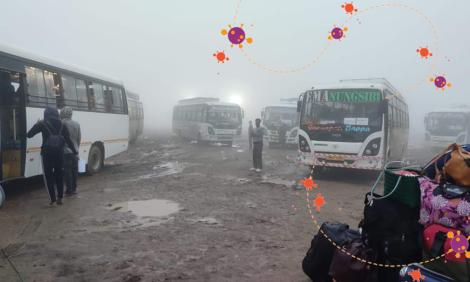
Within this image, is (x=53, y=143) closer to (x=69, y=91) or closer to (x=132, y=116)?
(x=69, y=91)

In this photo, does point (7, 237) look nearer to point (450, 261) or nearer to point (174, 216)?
point (174, 216)

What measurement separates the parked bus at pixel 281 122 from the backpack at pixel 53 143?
16580 millimetres

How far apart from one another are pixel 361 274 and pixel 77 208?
564 centimetres

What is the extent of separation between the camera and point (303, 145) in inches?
467

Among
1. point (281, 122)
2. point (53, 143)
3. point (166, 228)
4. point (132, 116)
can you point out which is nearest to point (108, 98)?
point (53, 143)

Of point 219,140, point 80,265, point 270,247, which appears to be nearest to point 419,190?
point 270,247

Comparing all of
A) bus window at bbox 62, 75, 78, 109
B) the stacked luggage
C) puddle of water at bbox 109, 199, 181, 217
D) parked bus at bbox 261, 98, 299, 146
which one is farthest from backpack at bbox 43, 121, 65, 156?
parked bus at bbox 261, 98, 299, 146

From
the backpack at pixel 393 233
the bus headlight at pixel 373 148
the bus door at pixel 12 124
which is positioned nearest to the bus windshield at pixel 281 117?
the bus headlight at pixel 373 148

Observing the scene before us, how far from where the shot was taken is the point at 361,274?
362cm

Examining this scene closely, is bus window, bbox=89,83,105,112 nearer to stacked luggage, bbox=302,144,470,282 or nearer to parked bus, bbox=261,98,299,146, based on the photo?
stacked luggage, bbox=302,144,470,282

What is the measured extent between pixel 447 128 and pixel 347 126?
15333 millimetres

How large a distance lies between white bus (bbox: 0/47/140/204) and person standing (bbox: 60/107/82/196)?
0.71m

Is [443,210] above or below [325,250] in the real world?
above

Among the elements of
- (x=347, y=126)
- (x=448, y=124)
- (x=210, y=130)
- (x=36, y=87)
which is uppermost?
(x=36, y=87)
